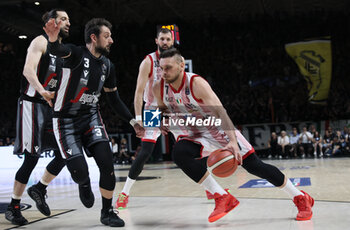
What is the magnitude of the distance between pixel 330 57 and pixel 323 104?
183cm

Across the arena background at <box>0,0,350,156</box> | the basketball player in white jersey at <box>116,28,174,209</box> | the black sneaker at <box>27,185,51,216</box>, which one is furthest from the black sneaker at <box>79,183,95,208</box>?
the arena background at <box>0,0,350,156</box>

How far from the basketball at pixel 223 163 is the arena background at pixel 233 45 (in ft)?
41.2

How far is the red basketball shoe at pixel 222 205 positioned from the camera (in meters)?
3.18

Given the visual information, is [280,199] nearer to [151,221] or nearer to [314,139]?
[151,221]

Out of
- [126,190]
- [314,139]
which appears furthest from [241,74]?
[126,190]

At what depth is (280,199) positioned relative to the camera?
4.18m

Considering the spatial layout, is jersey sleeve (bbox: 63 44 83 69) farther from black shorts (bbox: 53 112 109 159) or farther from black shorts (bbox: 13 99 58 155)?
black shorts (bbox: 13 99 58 155)

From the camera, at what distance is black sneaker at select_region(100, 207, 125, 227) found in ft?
10.6

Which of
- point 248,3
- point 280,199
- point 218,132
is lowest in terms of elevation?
point 280,199

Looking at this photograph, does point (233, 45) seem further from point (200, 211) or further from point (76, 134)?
point (76, 134)

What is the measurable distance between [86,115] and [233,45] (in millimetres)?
14986

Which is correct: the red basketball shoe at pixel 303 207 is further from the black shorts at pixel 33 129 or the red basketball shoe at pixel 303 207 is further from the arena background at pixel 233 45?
the arena background at pixel 233 45

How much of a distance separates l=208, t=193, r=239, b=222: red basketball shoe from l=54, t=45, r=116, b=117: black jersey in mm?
1316

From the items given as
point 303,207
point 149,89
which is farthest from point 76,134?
point 303,207
